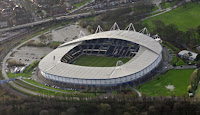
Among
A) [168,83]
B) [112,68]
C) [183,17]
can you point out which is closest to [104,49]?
[112,68]

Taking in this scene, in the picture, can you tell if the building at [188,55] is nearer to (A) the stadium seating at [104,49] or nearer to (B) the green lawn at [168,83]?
(B) the green lawn at [168,83]

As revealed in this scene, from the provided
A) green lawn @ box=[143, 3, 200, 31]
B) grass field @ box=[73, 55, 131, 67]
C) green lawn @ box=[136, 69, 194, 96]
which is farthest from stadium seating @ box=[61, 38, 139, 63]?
green lawn @ box=[143, 3, 200, 31]

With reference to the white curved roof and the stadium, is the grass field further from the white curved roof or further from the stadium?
the white curved roof

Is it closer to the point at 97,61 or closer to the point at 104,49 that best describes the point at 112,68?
the point at 97,61

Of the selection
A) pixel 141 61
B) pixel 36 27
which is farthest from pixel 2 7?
pixel 141 61

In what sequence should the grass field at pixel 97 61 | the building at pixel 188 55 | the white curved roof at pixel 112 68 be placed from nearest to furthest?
the white curved roof at pixel 112 68, the building at pixel 188 55, the grass field at pixel 97 61

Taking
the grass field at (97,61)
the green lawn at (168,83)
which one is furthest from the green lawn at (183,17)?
the green lawn at (168,83)
